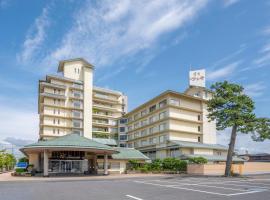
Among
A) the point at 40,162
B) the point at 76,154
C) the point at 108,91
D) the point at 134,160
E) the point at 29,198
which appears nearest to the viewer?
the point at 29,198

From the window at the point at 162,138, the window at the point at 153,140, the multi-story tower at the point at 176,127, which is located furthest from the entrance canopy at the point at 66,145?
the window at the point at 153,140

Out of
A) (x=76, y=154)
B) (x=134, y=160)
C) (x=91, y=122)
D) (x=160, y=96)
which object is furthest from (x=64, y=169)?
(x=91, y=122)

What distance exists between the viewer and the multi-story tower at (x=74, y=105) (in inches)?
3248

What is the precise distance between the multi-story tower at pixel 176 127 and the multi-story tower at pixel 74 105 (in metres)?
19.0

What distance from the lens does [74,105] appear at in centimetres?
8675

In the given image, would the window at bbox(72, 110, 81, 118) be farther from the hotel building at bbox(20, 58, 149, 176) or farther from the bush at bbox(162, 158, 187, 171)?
the bush at bbox(162, 158, 187, 171)

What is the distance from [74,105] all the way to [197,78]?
35.7 metres

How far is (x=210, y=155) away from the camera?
67.7 meters

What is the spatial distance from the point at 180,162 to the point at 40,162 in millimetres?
26330

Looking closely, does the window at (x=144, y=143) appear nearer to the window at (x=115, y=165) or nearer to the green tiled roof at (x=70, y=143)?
the window at (x=115, y=165)

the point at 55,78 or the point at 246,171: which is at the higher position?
the point at 55,78

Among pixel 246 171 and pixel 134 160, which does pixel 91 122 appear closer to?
pixel 134 160

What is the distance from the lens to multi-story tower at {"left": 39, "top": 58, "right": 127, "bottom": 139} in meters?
82.5

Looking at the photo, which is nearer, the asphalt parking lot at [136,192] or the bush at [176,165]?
the asphalt parking lot at [136,192]
